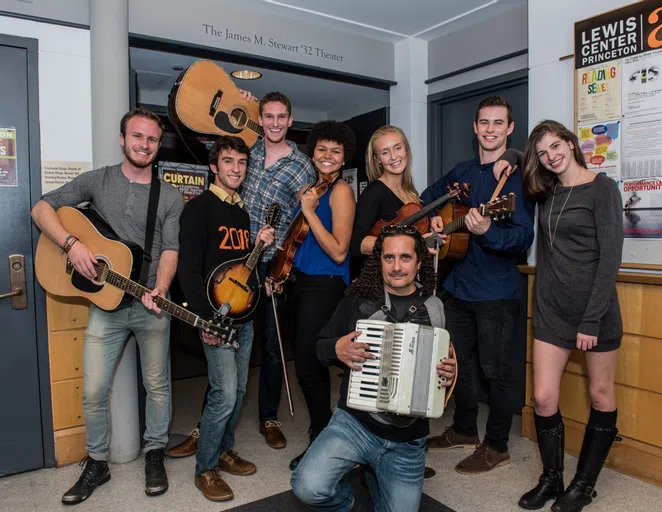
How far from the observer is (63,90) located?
9.21 ft

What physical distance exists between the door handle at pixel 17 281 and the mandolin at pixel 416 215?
5.54 ft

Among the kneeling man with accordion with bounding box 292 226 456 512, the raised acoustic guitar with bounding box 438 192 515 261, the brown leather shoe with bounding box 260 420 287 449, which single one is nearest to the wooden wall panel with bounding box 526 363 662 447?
the raised acoustic guitar with bounding box 438 192 515 261

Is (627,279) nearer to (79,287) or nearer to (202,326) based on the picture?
(202,326)

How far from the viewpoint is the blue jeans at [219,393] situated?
2.37 metres

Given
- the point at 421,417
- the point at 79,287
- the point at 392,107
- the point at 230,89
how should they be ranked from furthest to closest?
the point at 392,107
the point at 230,89
the point at 79,287
the point at 421,417

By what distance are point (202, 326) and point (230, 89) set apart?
52.9 inches

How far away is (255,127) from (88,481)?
1865mm

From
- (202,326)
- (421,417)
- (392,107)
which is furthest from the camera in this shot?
(392,107)

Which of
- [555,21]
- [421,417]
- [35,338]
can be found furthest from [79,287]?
[555,21]

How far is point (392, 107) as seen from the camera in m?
4.37

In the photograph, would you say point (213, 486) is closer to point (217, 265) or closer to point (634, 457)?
point (217, 265)

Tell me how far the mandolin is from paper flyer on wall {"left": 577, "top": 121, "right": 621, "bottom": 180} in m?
0.70

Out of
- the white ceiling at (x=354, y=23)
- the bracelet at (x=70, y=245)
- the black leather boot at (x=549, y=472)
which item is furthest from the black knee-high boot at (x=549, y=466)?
the white ceiling at (x=354, y=23)

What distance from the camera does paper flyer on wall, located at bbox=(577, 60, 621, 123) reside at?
2.69 metres
